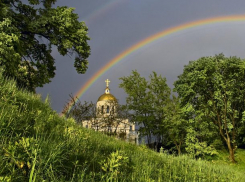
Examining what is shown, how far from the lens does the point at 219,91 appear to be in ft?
80.1

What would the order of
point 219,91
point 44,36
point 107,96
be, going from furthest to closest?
point 107,96 < point 219,91 < point 44,36

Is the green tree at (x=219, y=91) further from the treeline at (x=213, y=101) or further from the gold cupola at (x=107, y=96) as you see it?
A: the gold cupola at (x=107, y=96)

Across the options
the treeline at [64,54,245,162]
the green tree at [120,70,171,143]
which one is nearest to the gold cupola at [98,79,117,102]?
the green tree at [120,70,171,143]

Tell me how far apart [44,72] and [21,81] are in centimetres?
199

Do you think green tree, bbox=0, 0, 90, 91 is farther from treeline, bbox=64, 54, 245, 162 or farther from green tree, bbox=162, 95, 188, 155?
green tree, bbox=162, 95, 188, 155

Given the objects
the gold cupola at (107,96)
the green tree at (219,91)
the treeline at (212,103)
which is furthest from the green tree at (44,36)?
the gold cupola at (107,96)

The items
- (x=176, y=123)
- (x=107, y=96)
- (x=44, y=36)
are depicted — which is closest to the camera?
(x=44, y=36)

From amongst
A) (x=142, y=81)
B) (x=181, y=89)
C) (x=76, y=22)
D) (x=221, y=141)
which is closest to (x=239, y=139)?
(x=221, y=141)

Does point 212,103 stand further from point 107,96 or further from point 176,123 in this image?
point 107,96

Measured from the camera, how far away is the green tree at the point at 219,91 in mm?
24391

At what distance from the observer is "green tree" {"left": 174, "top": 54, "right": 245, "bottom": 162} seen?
24.4m

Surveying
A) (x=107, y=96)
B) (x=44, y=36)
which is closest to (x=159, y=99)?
(x=44, y=36)

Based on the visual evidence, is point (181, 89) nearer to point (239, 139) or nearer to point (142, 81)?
point (239, 139)

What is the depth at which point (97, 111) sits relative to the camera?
40438 millimetres
